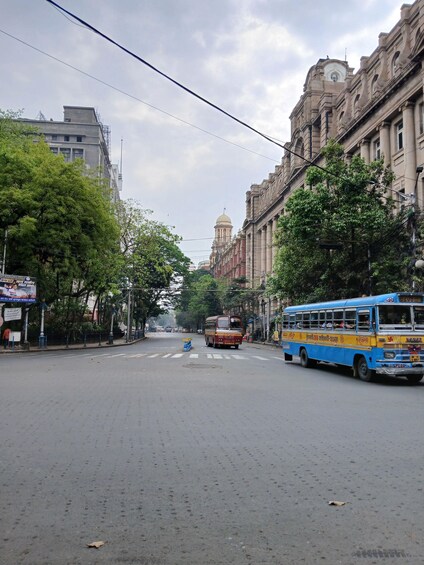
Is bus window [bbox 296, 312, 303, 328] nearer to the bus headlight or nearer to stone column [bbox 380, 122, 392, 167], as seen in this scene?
the bus headlight

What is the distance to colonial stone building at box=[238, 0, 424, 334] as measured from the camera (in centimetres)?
2953

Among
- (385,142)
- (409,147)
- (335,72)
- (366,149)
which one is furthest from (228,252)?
(409,147)

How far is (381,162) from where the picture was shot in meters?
26.7

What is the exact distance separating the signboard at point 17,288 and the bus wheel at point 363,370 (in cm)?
2080

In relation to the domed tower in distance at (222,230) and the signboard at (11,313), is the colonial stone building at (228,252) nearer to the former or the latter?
the domed tower in distance at (222,230)

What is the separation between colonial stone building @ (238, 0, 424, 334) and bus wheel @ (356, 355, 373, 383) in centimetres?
729

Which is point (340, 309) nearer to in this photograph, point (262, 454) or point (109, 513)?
point (262, 454)

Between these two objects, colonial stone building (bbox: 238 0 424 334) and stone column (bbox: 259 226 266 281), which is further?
stone column (bbox: 259 226 266 281)

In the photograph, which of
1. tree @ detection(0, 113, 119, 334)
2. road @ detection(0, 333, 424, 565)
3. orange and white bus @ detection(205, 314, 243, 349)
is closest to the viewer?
road @ detection(0, 333, 424, 565)

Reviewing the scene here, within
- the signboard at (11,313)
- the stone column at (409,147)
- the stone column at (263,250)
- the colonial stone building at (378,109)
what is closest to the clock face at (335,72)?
the colonial stone building at (378,109)

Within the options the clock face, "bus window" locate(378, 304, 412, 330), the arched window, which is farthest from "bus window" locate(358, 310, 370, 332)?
the clock face

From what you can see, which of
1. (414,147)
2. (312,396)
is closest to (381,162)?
(414,147)

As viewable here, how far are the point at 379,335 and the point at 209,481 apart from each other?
1128 cm

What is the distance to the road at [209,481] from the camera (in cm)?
379
